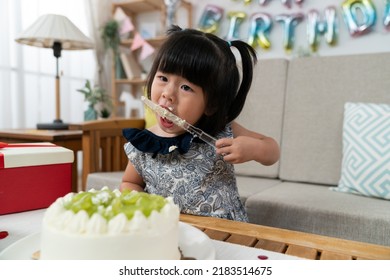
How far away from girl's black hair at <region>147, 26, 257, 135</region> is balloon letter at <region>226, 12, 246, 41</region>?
1538 millimetres

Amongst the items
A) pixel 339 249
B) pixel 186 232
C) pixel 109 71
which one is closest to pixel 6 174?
pixel 186 232

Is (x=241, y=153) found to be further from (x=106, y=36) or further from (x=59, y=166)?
(x=106, y=36)

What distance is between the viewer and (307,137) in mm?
1506

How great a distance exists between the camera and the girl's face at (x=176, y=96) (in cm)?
78

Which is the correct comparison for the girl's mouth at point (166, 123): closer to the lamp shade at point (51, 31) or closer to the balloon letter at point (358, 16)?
the lamp shade at point (51, 31)

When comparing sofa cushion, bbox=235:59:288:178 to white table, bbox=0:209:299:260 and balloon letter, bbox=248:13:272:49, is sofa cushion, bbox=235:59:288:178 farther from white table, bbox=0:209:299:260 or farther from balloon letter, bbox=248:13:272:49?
white table, bbox=0:209:299:260

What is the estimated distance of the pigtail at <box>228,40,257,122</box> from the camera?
0.93 metres

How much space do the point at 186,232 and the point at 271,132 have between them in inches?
47.5

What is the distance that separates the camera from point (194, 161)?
0.89 metres

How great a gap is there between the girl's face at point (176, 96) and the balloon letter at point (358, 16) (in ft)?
5.34

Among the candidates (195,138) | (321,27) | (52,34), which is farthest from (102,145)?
(321,27)

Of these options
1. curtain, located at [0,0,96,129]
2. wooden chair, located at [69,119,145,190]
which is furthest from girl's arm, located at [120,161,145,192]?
curtain, located at [0,0,96,129]

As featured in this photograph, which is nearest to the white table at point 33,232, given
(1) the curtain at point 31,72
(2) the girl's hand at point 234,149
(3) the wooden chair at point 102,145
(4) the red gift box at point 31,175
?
(4) the red gift box at point 31,175

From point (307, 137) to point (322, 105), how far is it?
0.16m
